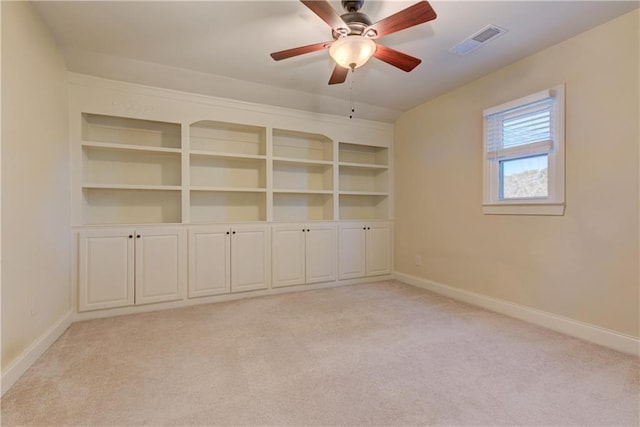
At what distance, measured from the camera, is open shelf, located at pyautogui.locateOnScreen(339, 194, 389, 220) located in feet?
14.6

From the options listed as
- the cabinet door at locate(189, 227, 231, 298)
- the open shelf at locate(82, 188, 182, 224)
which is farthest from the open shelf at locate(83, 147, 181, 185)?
the cabinet door at locate(189, 227, 231, 298)

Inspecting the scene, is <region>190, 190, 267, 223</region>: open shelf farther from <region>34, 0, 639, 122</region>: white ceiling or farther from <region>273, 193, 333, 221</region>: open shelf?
<region>34, 0, 639, 122</region>: white ceiling

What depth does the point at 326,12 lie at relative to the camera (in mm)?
1669

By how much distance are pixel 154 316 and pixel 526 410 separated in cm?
299

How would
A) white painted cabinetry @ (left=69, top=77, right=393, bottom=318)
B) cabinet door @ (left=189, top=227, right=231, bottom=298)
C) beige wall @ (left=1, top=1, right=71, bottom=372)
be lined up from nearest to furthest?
beige wall @ (left=1, top=1, right=71, bottom=372) < white painted cabinetry @ (left=69, top=77, right=393, bottom=318) < cabinet door @ (left=189, top=227, right=231, bottom=298)

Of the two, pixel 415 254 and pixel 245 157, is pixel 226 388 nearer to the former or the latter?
pixel 245 157

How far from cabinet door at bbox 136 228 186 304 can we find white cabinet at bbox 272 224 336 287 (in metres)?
1.06

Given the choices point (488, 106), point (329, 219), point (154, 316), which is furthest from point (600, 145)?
point (154, 316)

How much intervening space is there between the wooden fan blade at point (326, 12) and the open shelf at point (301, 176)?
222 centimetres

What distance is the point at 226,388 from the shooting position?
1662 mm

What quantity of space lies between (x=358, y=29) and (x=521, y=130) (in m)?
1.88

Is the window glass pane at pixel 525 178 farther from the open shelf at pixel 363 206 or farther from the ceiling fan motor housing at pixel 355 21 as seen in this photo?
the ceiling fan motor housing at pixel 355 21

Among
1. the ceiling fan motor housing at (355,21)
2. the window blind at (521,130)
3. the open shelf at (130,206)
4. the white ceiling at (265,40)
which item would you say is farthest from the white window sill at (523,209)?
the open shelf at (130,206)

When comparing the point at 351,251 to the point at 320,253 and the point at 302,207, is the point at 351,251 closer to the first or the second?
the point at 320,253
